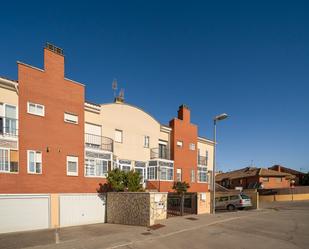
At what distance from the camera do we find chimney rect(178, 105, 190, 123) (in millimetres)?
33062

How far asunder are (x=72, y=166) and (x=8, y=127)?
4917mm

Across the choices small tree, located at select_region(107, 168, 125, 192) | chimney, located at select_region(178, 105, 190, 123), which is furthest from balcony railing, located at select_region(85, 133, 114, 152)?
chimney, located at select_region(178, 105, 190, 123)

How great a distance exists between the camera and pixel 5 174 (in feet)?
54.0

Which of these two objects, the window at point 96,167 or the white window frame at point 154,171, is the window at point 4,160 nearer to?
the window at point 96,167

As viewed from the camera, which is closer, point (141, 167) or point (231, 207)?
point (141, 167)

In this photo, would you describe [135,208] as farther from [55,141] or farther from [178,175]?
[178,175]

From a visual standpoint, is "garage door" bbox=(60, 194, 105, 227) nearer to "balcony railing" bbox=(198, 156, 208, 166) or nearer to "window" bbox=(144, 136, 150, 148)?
"window" bbox=(144, 136, 150, 148)

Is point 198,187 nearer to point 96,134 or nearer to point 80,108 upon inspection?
point 96,134

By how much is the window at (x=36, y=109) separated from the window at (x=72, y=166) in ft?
11.6

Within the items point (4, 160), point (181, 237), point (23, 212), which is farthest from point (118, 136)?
point (181, 237)

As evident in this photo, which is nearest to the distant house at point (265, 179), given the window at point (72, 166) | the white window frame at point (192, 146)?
the white window frame at point (192, 146)

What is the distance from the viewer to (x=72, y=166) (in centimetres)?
2002

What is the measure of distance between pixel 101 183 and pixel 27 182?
5524 millimetres

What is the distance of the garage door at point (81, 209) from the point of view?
18453 mm
